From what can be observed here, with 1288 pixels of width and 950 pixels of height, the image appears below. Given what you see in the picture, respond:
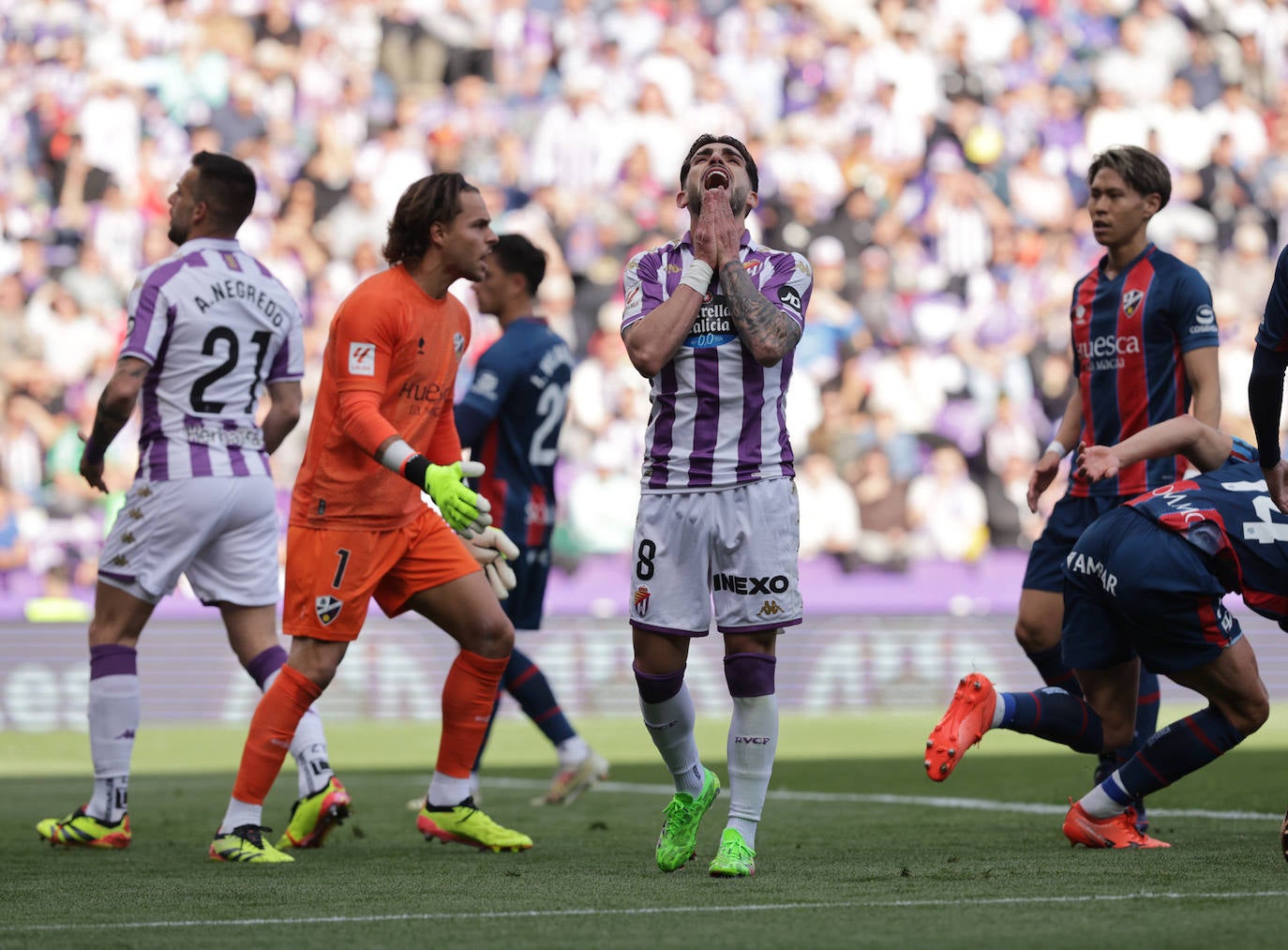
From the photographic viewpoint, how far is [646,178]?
1967cm

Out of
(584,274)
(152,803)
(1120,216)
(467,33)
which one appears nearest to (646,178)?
(584,274)

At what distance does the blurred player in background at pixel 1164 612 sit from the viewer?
5664 millimetres

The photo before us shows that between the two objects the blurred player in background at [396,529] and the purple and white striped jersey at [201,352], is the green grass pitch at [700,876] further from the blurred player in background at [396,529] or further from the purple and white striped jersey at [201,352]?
the purple and white striped jersey at [201,352]

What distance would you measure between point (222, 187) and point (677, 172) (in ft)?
44.6

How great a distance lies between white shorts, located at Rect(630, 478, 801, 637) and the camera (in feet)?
18.2

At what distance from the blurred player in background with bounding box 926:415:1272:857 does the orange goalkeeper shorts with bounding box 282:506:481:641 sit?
184cm

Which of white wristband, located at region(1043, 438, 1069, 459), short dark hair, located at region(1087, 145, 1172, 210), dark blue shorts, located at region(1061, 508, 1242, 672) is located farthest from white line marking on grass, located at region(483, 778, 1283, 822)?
short dark hair, located at region(1087, 145, 1172, 210)

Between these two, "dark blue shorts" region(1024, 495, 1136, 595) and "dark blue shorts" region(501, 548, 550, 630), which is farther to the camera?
"dark blue shorts" region(501, 548, 550, 630)

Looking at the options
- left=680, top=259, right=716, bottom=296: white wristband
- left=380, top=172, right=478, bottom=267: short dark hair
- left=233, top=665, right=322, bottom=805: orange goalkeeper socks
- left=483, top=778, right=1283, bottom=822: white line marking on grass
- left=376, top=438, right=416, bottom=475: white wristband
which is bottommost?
left=483, top=778, right=1283, bottom=822: white line marking on grass

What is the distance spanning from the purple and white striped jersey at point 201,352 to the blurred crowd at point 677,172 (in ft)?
31.0

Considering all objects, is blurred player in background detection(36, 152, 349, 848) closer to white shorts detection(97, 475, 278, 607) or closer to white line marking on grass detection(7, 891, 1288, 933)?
white shorts detection(97, 475, 278, 607)

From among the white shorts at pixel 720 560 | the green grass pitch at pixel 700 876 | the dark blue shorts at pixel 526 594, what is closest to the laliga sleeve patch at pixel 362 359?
the white shorts at pixel 720 560

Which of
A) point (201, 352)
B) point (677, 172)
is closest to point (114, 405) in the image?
point (201, 352)

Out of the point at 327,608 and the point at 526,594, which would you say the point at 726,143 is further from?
the point at 526,594
